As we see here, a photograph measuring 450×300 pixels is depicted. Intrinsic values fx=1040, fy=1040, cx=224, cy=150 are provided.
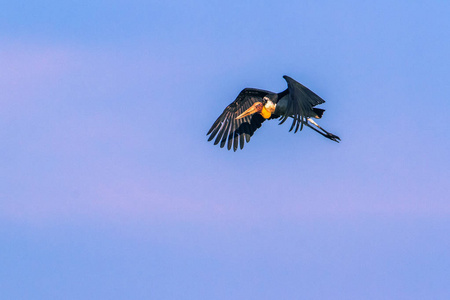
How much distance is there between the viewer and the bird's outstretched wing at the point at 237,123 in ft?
143

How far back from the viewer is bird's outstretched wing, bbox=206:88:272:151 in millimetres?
43625

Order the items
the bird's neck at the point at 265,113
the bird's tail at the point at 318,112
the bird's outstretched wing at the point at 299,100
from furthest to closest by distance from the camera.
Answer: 1. the bird's neck at the point at 265,113
2. the bird's tail at the point at 318,112
3. the bird's outstretched wing at the point at 299,100

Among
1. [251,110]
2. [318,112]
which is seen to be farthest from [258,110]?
[318,112]

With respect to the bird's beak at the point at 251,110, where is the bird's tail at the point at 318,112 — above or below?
above

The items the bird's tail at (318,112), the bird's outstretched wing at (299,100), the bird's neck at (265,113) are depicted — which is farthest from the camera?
the bird's neck at (265,113)

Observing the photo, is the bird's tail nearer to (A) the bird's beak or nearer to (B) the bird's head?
(B) the bird's head

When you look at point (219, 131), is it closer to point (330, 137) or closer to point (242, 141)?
point (242, 141)

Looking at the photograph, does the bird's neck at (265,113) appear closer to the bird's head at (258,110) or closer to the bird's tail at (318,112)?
the bird's head at (258,110)

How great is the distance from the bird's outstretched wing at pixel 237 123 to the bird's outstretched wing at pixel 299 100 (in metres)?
3.30

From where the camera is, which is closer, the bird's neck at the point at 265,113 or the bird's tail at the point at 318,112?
the bird's tail at the point at 318,112

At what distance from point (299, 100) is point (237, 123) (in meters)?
4.49

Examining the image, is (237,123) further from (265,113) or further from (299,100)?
(299,100)

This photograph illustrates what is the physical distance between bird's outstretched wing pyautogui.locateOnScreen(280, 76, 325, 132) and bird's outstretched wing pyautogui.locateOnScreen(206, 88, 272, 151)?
3301 mm

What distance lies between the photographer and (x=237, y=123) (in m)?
43.9
